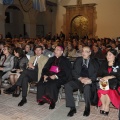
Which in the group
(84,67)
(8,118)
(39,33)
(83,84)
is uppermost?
(39,33)

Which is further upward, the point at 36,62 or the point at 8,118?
the point at 36,62

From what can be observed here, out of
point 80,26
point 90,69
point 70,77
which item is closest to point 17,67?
point 70,77

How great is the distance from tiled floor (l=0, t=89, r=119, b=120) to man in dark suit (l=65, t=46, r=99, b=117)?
18cm

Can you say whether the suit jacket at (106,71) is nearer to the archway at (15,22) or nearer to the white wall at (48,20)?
the white wall at (48,20)

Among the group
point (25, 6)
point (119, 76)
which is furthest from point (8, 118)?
point (25, 6)

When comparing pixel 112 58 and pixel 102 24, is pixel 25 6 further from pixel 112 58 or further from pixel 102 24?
pixel 112 58

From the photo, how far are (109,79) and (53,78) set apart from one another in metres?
1.29

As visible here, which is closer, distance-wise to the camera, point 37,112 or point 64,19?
point 37,112

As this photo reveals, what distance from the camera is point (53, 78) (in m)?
4.79

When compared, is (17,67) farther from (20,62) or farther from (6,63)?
(6,63)

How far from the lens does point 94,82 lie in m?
4.41

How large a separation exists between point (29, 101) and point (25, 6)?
1365 centimetres

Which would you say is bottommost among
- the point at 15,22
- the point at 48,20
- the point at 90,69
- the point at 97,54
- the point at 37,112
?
the point at 37,112

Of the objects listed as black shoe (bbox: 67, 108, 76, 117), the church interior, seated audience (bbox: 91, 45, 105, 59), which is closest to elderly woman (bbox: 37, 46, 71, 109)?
black shoe (bbox: 67, 108, 76, 117)
